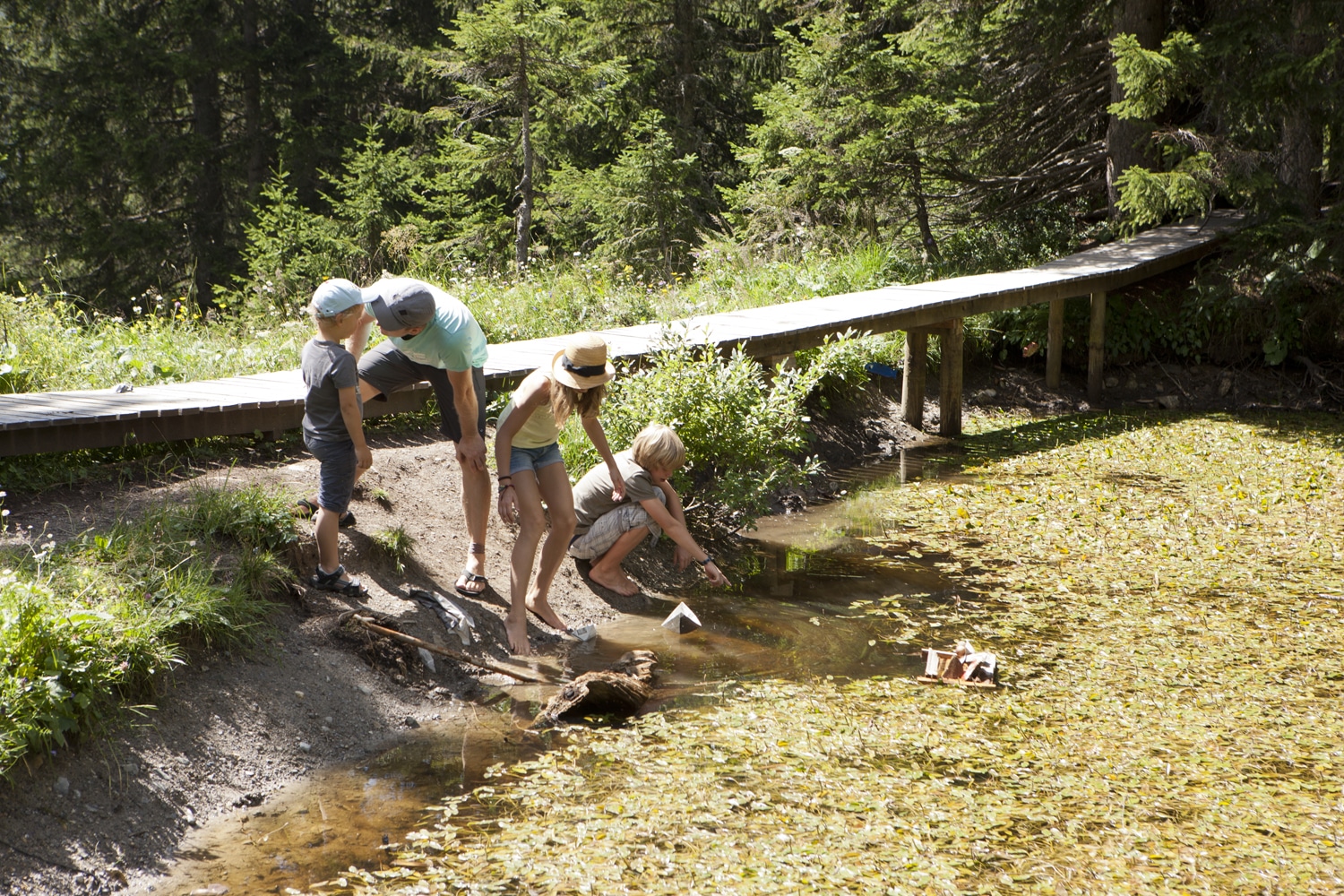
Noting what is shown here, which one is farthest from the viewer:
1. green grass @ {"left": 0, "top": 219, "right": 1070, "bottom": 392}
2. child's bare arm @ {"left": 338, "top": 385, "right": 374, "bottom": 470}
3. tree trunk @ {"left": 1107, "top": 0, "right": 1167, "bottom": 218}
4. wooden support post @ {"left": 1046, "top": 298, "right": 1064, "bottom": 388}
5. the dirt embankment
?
tree trunk @ {"left": 1107, "top": 0, "right": 1167, "bottom": 218}

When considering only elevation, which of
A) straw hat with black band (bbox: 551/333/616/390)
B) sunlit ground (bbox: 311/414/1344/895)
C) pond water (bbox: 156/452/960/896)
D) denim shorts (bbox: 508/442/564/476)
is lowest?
pond water (bbox: 156/452/960/896)

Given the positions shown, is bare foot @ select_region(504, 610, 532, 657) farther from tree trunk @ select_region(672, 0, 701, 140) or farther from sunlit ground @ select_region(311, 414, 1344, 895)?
tree trunk @ select_region(672, 0, 701, 140)

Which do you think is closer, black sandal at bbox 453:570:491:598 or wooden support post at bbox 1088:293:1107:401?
black sandal at bbox 453:570:491:598

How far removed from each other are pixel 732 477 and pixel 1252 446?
6412 millimetres

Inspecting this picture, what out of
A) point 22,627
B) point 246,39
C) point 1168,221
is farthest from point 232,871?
point 246,39

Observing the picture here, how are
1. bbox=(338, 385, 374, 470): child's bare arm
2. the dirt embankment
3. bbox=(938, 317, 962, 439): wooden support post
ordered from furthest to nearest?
1. bbox=(938, 317, 962, 439): wooden support post
2. bbox=(338, 385, 374, 470): child's bare arm
3. the dirt embankment

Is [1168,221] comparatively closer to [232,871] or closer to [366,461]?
[366,461]

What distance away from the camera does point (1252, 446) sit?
35.8 feet

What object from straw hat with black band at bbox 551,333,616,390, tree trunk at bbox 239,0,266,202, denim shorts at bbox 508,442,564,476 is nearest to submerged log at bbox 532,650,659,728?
denim shorts at bbox 508,442,564,476

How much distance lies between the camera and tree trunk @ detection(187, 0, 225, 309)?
23.4 meters

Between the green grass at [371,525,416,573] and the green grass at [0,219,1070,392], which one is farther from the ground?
the green grass at [0,219,1070,392]

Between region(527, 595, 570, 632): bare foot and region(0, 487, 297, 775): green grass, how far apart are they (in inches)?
51.8

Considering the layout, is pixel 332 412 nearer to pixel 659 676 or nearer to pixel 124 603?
pixel 124 603

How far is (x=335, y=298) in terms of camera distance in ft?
16.7
